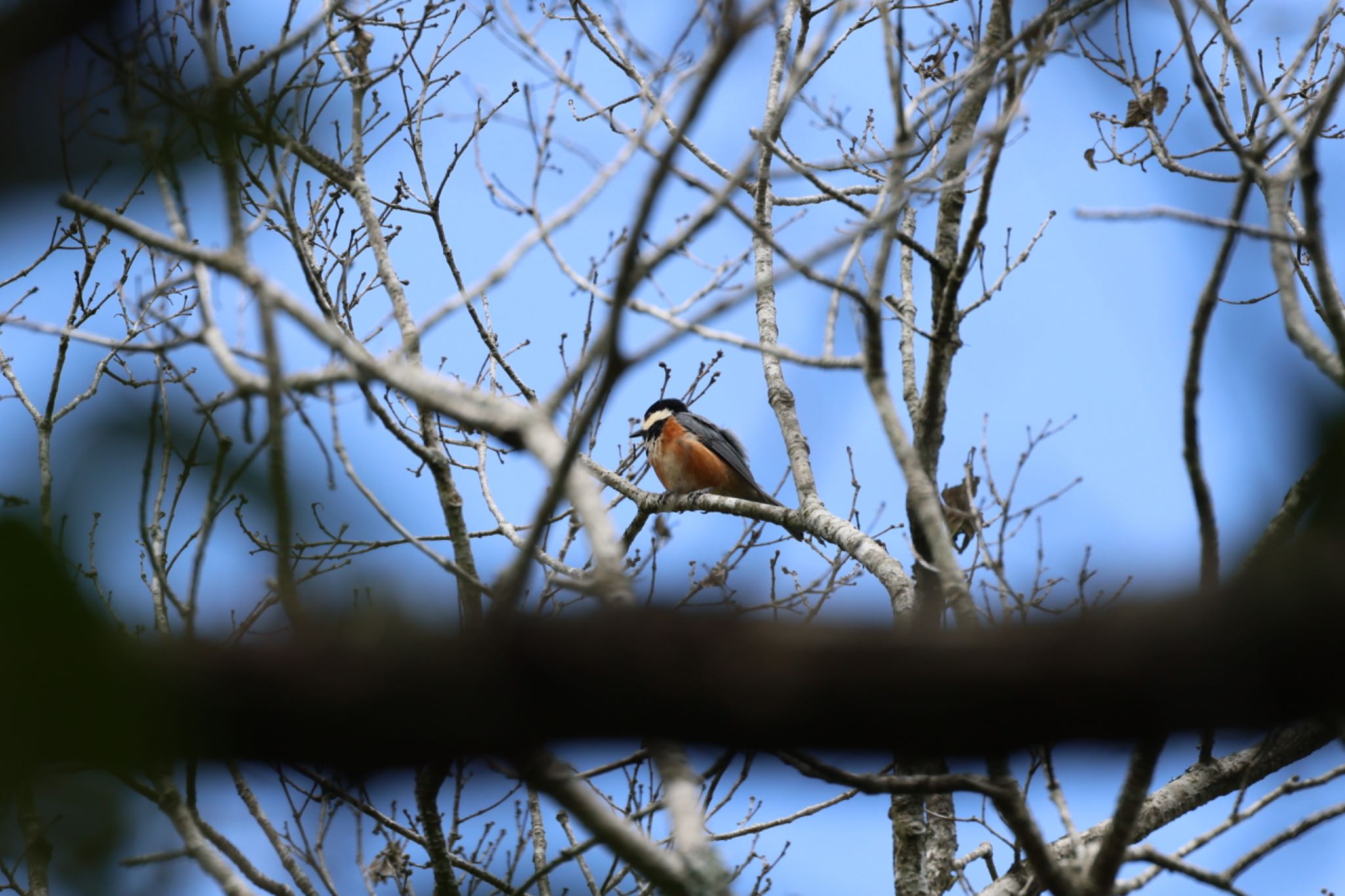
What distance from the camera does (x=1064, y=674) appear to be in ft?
3.63

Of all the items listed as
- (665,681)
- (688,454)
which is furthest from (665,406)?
(665,681)

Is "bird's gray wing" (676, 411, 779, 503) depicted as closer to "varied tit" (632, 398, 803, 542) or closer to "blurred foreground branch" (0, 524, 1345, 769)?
"varied tit" (632, 398, 803, 542)

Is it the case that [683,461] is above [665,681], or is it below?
above

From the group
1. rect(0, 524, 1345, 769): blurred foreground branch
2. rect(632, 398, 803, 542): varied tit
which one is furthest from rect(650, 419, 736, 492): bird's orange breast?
rect(0, 524, 1345, 769): blurred foreground branch

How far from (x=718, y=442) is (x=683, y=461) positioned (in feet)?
0.99

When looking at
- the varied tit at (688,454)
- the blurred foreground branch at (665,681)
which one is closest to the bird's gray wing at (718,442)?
the varied tit at (688,454)

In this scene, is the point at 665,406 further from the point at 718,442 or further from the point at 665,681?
the point at 665,681

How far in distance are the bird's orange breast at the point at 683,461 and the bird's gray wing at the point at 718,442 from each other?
1.5 inches

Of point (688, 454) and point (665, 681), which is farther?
point (688, 454)

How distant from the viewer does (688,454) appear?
25.5 ft

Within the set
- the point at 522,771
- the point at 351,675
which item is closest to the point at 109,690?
the point at 351,675

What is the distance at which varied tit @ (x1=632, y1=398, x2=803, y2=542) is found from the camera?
305 inches

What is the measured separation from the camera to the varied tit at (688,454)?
773 cm

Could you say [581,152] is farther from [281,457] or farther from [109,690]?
[109,690]
